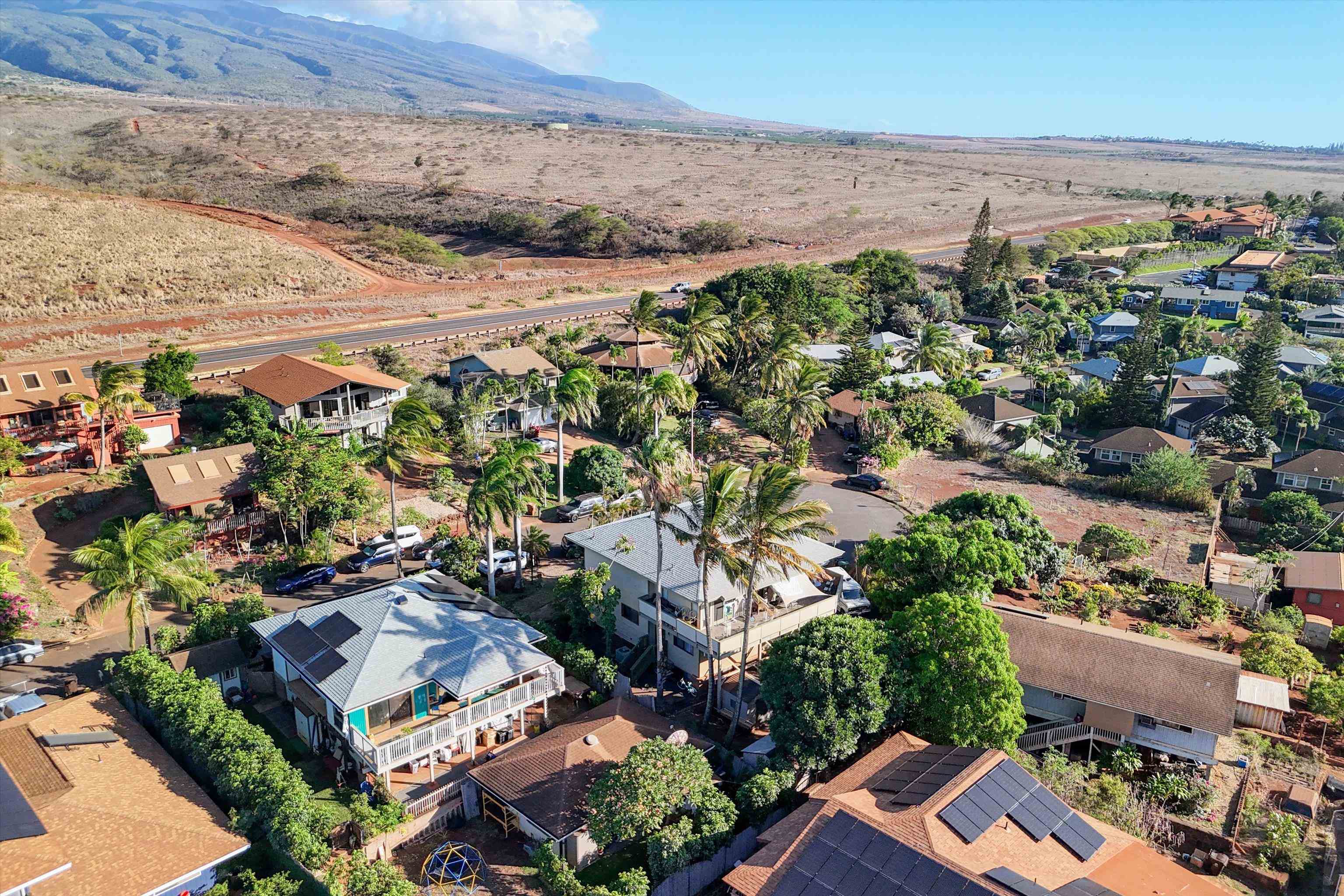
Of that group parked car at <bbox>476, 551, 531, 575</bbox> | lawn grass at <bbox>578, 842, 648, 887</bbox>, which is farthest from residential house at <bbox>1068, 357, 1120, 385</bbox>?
lawn grass at <bbox>578, 842, 648, 887</bbox>

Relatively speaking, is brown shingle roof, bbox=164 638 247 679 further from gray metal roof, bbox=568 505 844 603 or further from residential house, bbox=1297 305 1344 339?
residential house, bbox=1297 305 1344 339

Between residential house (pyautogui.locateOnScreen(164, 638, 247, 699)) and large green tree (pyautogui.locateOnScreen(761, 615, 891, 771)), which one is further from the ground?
large green tree (pyautogui.locateOnScreen(761, 615, 891, 771))

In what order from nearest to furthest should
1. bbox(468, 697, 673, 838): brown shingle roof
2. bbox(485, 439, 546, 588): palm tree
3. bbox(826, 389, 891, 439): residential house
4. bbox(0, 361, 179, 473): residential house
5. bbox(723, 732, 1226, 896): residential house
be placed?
bbox(723, 732, 1226, 896): residential house
bbox(468, 697, 673, 838): brown shingle roof
bbox(485, 439, 546, 588): palm tree
bbox(0, 361, 179, 473): residential house
bbox(826, 389, 891, 439): residential house

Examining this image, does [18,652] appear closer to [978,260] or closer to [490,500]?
[490,500]

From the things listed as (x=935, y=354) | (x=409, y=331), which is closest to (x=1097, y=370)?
(x=935, y=354)

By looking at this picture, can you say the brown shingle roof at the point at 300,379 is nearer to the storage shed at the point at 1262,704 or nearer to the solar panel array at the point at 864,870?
the solar panel array at the point at 864,870
